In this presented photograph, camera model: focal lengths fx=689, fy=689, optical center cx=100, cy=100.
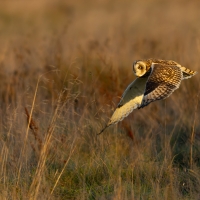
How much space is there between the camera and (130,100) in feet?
18.7

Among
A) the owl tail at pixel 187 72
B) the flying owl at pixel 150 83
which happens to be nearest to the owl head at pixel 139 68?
the flying owl at pixel 150 83

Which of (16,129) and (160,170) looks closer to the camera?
(160,170)

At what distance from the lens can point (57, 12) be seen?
21.2 meters

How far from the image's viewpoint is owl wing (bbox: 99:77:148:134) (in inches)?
223

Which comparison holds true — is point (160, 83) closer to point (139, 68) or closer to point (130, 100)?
point (139, 68)

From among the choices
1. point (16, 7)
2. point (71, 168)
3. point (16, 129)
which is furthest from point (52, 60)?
point (16, 7)

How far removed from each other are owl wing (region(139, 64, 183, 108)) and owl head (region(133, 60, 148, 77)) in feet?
0.48

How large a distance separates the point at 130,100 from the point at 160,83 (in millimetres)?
607

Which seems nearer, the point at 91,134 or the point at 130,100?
the point at 130,100

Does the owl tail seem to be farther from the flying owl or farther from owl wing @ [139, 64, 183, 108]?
owl wing @ [139, 64, 183, 108]

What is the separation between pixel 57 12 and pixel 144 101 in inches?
648

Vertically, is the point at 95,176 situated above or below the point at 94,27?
below

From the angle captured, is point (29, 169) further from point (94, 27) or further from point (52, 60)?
point (94, 27)

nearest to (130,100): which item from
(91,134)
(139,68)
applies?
(139,68)
